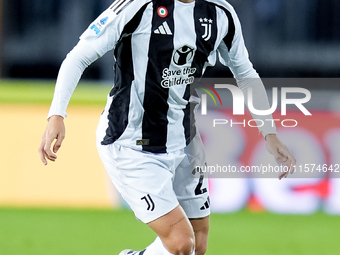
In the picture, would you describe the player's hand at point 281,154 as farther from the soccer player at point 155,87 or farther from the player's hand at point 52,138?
the player's hand at point 52,138

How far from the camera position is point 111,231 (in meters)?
4.07

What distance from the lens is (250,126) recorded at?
459cm

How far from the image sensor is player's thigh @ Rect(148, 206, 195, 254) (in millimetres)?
2262

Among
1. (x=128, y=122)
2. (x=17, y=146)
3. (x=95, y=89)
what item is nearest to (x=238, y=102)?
(x=95, y=89)

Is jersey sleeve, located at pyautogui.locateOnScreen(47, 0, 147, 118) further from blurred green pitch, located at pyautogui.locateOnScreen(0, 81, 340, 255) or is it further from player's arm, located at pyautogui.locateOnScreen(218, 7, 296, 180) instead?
blurred green pitch, located at pyautogui.locateOnScreen(0, 81, 340, 255)

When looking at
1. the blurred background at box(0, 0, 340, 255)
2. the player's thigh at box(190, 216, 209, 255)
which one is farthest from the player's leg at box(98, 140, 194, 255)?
the blurred background at box(0, 0, 340, 255)

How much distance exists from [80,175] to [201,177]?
6.99ft

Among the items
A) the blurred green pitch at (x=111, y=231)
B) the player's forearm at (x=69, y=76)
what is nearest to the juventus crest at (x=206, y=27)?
the player's forearm at (x=69, y=76)

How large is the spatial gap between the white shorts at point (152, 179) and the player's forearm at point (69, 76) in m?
0.41

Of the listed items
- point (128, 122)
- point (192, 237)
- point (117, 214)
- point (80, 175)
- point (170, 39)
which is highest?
point (170, 39)

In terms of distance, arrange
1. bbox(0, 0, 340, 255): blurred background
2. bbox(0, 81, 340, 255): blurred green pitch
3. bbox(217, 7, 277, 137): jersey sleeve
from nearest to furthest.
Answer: bbox(217, 7, 277, 137): jersey sleeve → bbox(0, 81, 340, 255): blurred green pitch → bbox(0, 0, 340, 255): blurred background

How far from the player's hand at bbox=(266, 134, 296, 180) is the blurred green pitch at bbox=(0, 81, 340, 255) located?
122 centimetres

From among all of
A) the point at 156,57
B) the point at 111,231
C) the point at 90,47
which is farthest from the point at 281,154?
the point at 111,231

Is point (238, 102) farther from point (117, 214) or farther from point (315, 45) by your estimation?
point (315, 45)
